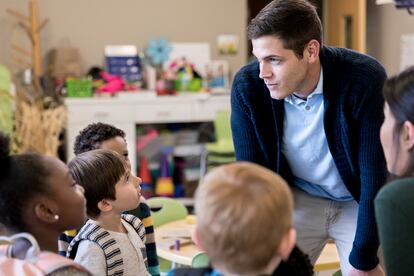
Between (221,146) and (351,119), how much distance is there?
331cm

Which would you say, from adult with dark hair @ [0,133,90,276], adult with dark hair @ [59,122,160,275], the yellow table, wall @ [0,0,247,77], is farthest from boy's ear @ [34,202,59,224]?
wall @ [0,0,247,77]

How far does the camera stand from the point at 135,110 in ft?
17.4

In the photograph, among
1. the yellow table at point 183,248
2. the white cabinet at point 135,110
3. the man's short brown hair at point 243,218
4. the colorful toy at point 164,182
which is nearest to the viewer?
the man's short brown hair at point 243,218

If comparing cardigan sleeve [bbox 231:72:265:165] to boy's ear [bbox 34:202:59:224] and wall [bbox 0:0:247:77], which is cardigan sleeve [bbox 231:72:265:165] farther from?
wall [bbox 0:0:247:77]

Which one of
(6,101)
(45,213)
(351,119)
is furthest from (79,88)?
(45,213)

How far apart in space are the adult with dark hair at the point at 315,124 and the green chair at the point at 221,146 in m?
3.04

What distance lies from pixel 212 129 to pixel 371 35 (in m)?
1.73

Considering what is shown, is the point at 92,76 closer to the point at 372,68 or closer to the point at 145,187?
the point at 145,187

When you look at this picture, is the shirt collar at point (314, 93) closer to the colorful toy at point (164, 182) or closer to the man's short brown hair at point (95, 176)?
the man's short brown hair at point (95, 176)

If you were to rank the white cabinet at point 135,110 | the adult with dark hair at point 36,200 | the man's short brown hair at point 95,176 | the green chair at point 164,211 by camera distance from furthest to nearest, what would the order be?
the white cabinet at point 135,110
the green chair at point 164,211
the man's short brown hair at point 95,176
the adult with dark hair at point 36,200

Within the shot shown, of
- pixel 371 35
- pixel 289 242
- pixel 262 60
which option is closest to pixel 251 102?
pixel 262 60

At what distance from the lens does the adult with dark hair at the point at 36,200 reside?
1.49 metres

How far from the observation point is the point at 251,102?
2131 mm

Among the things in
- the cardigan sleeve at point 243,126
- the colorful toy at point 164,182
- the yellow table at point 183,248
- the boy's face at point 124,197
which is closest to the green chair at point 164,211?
the yellow table at point 183,248
